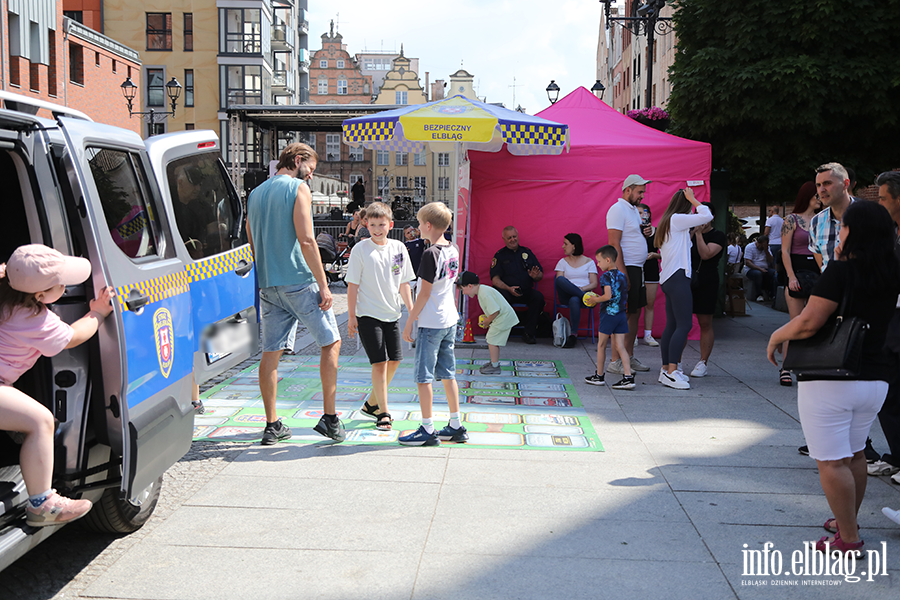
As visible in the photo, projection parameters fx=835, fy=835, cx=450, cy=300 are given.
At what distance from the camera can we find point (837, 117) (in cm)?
1316

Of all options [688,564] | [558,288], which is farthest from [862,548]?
[558,288]

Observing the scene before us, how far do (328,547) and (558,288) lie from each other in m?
7.07

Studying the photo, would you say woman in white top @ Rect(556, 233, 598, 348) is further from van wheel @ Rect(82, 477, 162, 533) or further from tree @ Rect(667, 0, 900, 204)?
van wheel @ Rect(82, 477, 162, 533)

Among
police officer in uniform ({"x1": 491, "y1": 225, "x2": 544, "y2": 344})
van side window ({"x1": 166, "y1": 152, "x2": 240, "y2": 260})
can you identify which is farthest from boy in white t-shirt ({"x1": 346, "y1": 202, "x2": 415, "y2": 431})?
police officer in uniform ({"x1": 491, "y1": 225, "x2": 544, "y2": 344})

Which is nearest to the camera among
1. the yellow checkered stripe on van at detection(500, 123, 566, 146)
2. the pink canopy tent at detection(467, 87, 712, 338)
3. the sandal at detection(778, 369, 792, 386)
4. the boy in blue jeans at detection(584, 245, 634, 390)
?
the boy in blue jeans at detection(584, 245, 634, 390)

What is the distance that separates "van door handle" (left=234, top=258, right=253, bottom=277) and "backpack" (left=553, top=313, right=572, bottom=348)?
4608mm

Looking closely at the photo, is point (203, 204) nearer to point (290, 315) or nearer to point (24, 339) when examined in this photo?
point (290, 315)

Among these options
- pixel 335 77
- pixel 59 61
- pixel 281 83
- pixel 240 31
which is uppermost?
pixel 335 77

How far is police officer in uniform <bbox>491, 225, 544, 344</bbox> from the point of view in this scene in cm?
1064

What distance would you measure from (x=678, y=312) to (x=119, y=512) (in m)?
5.45

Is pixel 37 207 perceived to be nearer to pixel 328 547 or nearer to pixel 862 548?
pixel 328 547

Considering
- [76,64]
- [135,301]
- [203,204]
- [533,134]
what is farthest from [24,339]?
[76,64]

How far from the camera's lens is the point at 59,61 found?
Answer: 33219 mm

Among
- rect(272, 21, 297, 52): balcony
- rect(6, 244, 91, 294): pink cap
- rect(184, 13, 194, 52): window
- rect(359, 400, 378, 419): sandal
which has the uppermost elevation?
rect(272, 21, 297, 52): balcony
